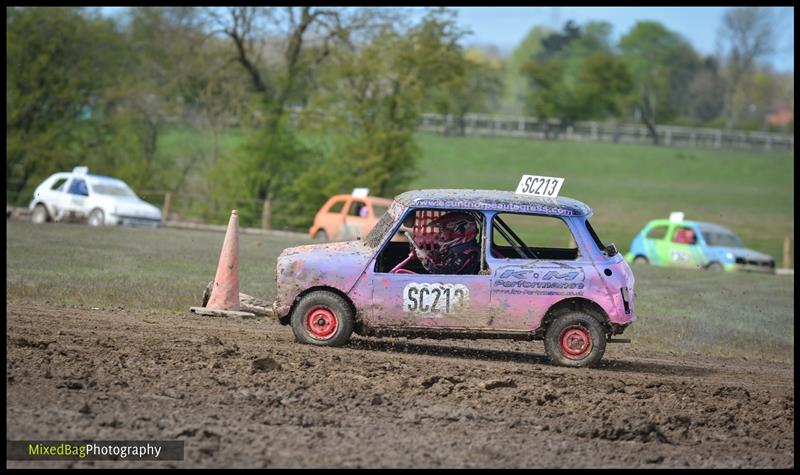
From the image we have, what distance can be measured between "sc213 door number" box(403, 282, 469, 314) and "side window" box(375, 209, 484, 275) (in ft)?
0.94

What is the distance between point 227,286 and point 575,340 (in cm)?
401

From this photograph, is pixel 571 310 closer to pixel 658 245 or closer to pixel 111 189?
pixel 658 245

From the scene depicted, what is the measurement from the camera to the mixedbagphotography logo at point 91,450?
21.5 ft

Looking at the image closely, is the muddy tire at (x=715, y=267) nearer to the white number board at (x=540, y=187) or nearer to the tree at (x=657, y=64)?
the white number board at (x=540, y=187)

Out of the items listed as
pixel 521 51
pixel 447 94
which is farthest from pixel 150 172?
pixel 521 51

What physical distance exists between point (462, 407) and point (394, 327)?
2.27 m

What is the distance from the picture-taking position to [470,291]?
10750 mm

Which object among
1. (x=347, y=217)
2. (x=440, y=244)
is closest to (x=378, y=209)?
(x=347, y=217)

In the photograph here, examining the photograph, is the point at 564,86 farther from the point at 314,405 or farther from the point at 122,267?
the point at 314,405

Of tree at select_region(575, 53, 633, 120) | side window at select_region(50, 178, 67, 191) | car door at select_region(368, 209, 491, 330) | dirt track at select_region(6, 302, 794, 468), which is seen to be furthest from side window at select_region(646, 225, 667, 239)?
tree at select_region(575, 53, 633, 120)

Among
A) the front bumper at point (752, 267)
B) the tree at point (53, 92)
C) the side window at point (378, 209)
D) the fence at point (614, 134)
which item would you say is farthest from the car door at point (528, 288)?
the fence at point (614, 134)

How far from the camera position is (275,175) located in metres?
41.2

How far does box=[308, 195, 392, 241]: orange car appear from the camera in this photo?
29.6 metres

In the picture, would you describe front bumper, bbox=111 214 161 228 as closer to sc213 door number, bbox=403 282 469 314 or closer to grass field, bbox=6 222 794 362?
grass field, bbox=6 222 794 362
